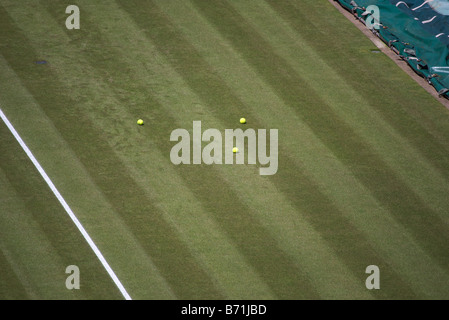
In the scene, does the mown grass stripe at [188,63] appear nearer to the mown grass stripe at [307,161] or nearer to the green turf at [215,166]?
the green turf at [215,166]

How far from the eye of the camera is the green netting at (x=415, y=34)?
20.2 metres

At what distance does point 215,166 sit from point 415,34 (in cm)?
882

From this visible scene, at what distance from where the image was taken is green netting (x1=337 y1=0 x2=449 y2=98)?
20203 millimetres

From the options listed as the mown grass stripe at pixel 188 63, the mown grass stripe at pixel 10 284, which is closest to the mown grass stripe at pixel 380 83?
the mown grass stripe at pixel 188 63

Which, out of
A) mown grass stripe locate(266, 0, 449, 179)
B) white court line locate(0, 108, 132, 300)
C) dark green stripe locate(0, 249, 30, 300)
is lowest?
dark green stripe locate(0, 249, 30, 300)

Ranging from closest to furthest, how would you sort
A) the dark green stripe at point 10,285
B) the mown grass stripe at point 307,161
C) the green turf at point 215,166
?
the dark green stripe at point 10,285 → the green turf at point 215,166 → the mown grass stripe at point 307,161

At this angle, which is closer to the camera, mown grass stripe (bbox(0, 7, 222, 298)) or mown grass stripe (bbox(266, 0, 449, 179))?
mown grass stripe (bbox(0, 7, 222, 298))

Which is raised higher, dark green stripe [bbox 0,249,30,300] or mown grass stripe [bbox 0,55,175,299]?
mown grass stripe [bbox 0,55,175,299]

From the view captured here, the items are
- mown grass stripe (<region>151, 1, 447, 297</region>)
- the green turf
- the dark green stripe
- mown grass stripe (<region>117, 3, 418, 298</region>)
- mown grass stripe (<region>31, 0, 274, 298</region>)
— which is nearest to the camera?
the dark green stripe

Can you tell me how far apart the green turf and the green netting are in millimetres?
590

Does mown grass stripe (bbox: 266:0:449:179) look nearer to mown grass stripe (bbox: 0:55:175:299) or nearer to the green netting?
the green netting

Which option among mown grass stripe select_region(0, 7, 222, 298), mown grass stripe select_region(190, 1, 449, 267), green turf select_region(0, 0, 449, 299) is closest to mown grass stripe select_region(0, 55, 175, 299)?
green turf select_region(0, 0, 449, 299)

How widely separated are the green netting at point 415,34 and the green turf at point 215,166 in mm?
590

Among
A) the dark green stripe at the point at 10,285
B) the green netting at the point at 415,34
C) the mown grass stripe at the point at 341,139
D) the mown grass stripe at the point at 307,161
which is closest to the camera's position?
the dark green stripe at the point at 10,285
